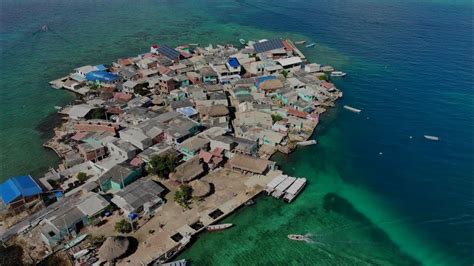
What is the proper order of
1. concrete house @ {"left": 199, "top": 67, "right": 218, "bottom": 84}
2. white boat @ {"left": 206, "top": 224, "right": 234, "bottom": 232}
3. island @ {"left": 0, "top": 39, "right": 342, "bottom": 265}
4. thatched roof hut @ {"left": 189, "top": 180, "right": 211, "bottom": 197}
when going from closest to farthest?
island @ {"left": 0, "top": 39, "right": 342, "bottom": 265} < white boat @ {"left": 206, "top": 224, "right": 234, "bottom": 232} < thatched roof hut @ {"left": 189, "top": 180, "right": 211, "bottom": 197} < concrete house @ {"left": 199, "top": 67, "right": 218, "bottom": 84}

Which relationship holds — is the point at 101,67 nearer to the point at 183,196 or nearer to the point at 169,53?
the point at 169,53

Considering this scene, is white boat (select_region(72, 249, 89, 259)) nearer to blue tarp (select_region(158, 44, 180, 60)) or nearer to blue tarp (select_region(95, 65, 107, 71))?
blue tarp (select_region(95, 65, 107, 71))

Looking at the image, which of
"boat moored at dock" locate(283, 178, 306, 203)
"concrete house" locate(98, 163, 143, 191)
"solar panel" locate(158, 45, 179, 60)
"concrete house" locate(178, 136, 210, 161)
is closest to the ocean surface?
"boat moored at dock" locate(283, 178, 306, 203)

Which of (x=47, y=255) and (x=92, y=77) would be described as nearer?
(x=47, y=255)

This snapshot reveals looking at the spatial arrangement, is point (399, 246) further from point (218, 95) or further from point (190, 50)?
point (190, 50)

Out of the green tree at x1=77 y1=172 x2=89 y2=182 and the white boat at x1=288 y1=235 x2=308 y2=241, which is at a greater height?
the green tree at x1=77 y1=172 x2=89 y2=182

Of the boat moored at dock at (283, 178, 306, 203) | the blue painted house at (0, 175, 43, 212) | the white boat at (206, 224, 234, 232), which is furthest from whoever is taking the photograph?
the boat moored at dock at (283, 178, 306, 203)

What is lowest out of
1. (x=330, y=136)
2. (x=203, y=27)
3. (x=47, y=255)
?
(x=47, y=255)

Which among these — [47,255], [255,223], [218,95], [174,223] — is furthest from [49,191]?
[218,95]
